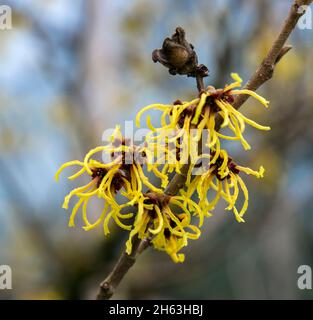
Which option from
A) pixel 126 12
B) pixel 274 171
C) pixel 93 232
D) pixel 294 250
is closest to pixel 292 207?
pixel 274 171

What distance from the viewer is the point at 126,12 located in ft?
16.1

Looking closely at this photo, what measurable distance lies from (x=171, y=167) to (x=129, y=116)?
4.21 meters

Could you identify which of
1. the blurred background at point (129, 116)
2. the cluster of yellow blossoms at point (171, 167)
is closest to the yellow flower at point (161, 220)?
the cluster of yellow blossoms at point (171, 167)

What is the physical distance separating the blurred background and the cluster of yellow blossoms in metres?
1.88

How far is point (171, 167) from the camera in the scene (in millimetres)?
1043

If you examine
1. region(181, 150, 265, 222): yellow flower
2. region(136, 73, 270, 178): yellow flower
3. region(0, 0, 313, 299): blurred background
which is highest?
region(0, 0, 313, 299): blurred background

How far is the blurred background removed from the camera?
3412 millimetres

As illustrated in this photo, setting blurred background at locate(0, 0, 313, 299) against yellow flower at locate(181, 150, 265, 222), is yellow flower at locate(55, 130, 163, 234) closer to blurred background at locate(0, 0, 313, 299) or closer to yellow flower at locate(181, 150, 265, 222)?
yellow flower at locate(181, 150, 265, 222)

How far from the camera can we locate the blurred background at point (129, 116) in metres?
3.41

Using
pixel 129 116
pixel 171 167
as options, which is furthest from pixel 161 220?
pixel 129 116

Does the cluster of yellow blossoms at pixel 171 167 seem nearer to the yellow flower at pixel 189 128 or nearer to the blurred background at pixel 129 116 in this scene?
the yellow flower at pixel 189 128

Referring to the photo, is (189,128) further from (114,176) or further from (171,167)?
(114,176)

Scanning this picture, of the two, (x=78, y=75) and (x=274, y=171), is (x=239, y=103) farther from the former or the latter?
(x=78, y=75)

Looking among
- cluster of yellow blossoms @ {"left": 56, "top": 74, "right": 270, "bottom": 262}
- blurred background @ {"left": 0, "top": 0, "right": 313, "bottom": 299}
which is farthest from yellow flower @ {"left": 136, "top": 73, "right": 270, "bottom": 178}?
blurred background @ {"left": 0, "top": 0, "right": 313, "bottom": 299}
